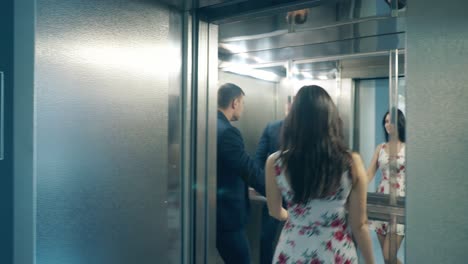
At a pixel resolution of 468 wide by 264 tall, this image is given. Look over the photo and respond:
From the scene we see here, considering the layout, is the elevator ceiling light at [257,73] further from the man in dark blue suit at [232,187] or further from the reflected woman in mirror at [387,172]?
the man in dark blue suit at [232,187]

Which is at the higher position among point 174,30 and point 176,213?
point 174,30

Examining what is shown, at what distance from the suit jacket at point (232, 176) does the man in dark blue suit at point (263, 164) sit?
58 centimetres

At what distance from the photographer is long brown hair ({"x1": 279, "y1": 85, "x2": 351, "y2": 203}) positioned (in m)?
1.70

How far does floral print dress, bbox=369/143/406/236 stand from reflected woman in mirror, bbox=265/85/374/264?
150cm

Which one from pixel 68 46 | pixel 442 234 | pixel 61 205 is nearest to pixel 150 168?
pixel 61 205

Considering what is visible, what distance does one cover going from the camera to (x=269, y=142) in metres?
3.40

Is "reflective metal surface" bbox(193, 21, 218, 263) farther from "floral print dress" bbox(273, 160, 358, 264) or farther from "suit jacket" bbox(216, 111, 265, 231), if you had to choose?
"floral print dress" bbox(273, 160, 358, 264)

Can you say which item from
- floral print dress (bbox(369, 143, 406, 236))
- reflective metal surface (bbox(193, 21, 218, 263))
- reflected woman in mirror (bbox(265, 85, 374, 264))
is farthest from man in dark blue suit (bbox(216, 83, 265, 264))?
floral print dress (bbox(369, 143, 406, 236))

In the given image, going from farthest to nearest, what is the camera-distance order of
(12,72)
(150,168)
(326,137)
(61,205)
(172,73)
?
(172,73) < (150,168) < (326,137) < (61,205) < (12,72)

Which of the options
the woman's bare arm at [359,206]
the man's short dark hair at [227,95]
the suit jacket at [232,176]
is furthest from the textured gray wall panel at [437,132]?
the man's short dark hair at [227,95]

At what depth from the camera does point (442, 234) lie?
4.28 ft

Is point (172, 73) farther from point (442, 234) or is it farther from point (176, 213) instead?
point (442, 234)

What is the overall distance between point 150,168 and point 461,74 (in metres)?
1.28

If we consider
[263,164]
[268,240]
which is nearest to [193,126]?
[263,164]
